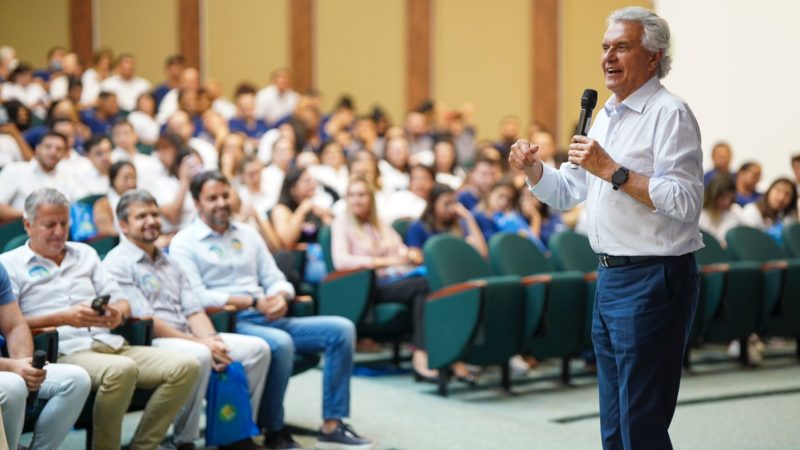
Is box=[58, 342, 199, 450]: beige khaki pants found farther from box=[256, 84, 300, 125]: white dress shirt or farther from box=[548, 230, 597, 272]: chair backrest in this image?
box=[256, 84, 300, 125]: white dress shirt

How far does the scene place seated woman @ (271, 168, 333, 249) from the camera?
19.3ft

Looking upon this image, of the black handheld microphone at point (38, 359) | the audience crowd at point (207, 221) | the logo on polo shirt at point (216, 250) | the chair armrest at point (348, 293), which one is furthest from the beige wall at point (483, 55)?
the black handheld microphone at point (38, 359)

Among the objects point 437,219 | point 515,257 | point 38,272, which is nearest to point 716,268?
point 515,257

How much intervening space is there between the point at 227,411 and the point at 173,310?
44cm

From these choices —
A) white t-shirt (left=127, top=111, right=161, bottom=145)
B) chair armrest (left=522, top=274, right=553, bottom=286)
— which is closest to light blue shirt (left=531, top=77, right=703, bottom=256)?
chair armrest (left=522, top=274, right=553, bottom=286)

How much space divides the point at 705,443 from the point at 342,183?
3953 millimetres

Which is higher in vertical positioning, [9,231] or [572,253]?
[9,231]

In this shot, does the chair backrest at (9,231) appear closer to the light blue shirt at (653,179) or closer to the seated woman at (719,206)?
the light blue shirt at (653,179)

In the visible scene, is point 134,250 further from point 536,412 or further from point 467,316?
point 536,412

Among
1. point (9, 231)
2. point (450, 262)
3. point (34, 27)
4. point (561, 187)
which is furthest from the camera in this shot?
point (34, 27)

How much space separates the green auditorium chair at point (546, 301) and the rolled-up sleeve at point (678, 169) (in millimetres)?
2480

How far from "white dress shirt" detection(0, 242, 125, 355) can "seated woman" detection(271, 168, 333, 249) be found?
2212 mm

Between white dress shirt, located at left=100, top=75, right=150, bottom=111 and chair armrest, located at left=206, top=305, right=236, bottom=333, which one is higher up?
white dress shirt, located at left=100, top=75, right=150, bottom=111

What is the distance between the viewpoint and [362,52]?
1129 cm
